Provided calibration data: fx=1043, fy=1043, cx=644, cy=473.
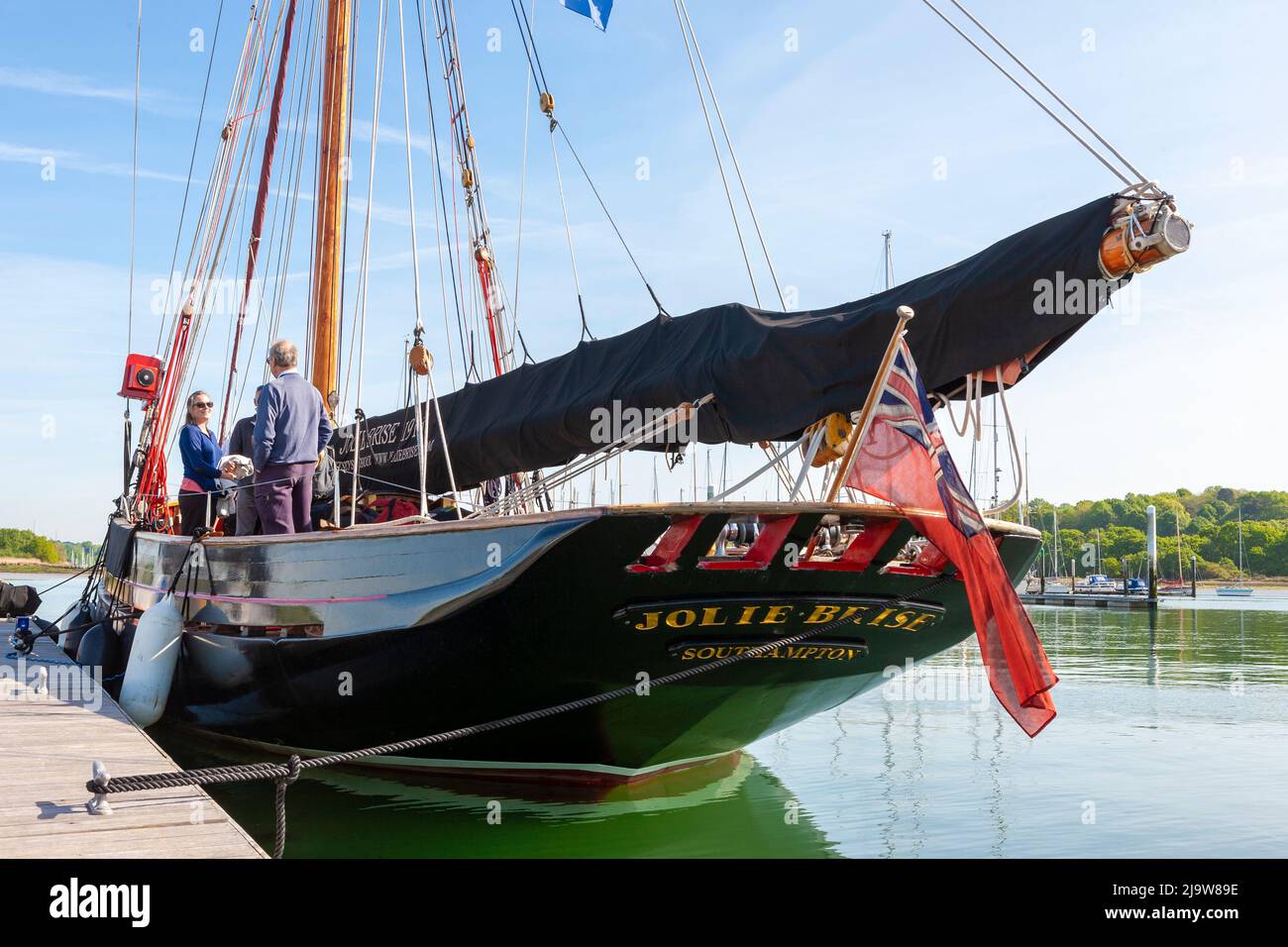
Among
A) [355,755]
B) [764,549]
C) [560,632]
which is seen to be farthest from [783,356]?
[355,755]

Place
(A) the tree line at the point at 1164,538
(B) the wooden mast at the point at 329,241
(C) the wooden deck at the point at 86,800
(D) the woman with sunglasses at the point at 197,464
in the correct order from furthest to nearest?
(A) the tree line at the point at 1164,538 < (B) the wooden mast at the point at 329,241 < (D) the woman with sunglasses at the point at 197,464 < (C) the wooden deck at the point at 86,800

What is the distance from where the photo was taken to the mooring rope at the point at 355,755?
4.28 meters

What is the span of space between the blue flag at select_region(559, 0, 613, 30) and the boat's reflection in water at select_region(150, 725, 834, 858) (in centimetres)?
693

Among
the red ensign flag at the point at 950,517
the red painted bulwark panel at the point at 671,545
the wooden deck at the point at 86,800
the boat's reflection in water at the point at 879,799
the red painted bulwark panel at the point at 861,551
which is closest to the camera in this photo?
the wooden deck at the point at 86,800

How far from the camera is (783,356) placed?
628 centimetres

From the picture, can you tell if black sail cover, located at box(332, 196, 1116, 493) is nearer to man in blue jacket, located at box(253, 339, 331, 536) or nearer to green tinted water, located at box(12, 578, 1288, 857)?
man in blue jacket, located at box(253, 339, 331, 536)

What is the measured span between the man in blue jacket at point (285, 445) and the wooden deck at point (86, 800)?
5.72 feet

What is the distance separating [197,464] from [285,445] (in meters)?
2.04

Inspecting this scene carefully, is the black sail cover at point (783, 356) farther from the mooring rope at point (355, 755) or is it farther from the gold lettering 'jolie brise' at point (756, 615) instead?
the mooring rope at point (355, 755)

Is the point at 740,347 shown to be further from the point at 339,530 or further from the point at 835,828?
the point at 835,828

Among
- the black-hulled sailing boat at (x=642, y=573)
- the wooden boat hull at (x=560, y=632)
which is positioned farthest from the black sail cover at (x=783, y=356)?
the wooden boat hull at (x=560, y=632)

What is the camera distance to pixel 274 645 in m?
7.39

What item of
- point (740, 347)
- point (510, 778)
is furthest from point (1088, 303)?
point (510, 778)
